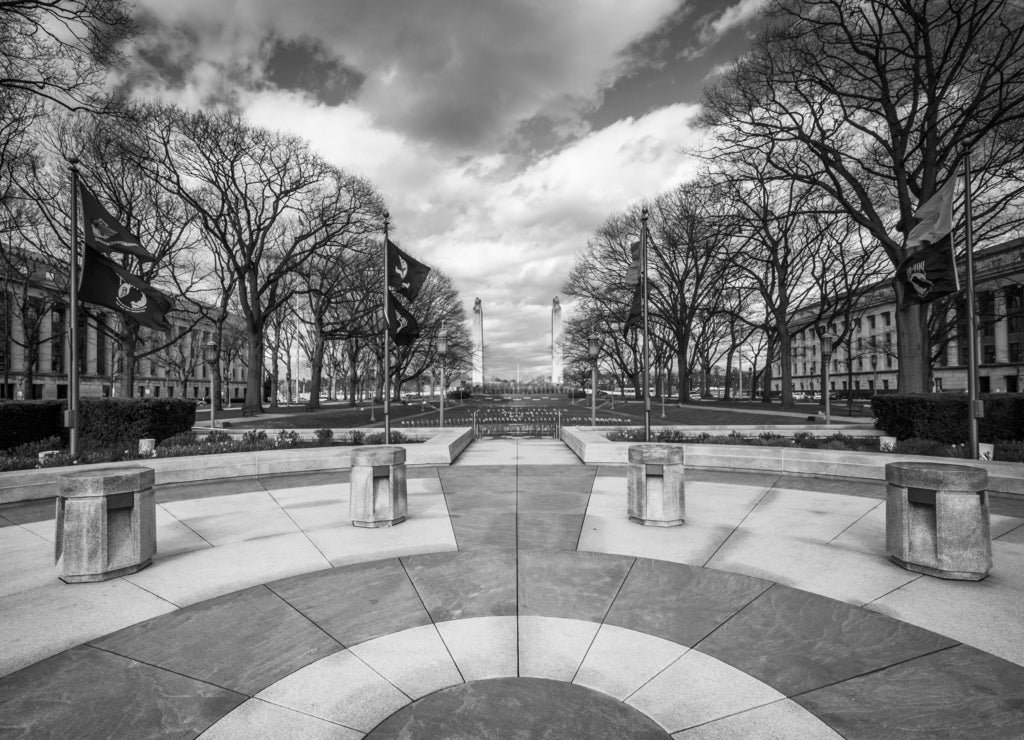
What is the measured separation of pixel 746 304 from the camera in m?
50.2

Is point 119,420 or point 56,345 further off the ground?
point 56,345

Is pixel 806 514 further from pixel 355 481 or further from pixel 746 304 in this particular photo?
pixel 746 304

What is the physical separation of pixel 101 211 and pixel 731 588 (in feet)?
46.6

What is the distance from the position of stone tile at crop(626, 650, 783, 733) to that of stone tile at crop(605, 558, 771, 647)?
45 centimetres

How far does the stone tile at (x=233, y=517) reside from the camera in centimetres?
711

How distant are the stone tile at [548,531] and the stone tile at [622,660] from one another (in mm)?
2196

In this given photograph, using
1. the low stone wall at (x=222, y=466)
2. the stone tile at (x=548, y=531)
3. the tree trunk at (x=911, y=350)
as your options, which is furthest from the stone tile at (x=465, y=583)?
the tree trunk at (x=911, y=350)

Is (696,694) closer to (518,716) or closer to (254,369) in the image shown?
(518,716)

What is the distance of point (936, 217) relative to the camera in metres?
Answer: 11.5

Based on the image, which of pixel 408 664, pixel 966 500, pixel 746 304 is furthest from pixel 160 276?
pixel 746 304

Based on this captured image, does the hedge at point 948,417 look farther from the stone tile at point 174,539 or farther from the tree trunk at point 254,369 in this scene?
the tree trunk at point 254,369

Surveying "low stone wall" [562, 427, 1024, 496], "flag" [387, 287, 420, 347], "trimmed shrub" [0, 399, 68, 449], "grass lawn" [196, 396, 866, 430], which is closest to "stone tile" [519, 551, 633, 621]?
"low stone wall" [562, 427, 1024, 496]

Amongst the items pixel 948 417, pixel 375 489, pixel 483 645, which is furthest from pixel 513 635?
pixel 948 417

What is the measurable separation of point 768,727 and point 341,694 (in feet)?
8.74
